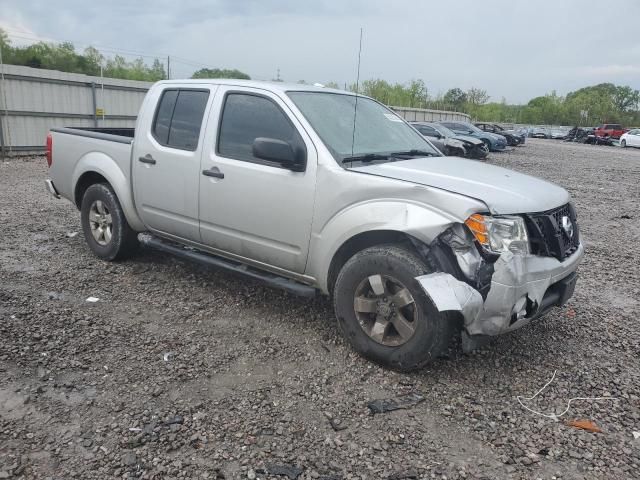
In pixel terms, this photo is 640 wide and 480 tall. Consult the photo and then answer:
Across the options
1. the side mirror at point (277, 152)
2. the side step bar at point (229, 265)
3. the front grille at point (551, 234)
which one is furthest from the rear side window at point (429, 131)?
the side mirror at point (277, 152)

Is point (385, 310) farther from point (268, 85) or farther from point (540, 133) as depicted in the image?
point (540, 133)

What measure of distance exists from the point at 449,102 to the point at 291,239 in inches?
2887

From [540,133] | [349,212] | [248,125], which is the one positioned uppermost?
[248,125]

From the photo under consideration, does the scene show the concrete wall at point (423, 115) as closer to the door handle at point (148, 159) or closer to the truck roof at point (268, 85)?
the truck roof at point (268, 85)

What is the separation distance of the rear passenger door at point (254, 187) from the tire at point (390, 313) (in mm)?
501

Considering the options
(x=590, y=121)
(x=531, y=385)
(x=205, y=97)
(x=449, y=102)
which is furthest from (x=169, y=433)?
(x=590, y=121)

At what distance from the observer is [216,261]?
4441 millimetres

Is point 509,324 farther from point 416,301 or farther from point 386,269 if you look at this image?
point 386,269

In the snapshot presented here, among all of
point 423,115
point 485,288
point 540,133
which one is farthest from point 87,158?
point 540,133

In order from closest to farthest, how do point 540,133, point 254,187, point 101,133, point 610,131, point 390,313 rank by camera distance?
point 390,313 < point 254,187 < point 101,133 < point 610,131 < point 540,133

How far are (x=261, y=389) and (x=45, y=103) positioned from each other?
46.1 feet

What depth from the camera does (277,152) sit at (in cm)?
365

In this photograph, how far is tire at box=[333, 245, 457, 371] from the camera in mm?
3248

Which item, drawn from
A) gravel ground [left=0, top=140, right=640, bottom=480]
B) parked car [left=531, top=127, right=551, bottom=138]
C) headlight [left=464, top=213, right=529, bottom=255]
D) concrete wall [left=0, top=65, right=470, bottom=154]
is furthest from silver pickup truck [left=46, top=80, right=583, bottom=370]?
parked car [left=531, top=127, right=551, bottom=138]
